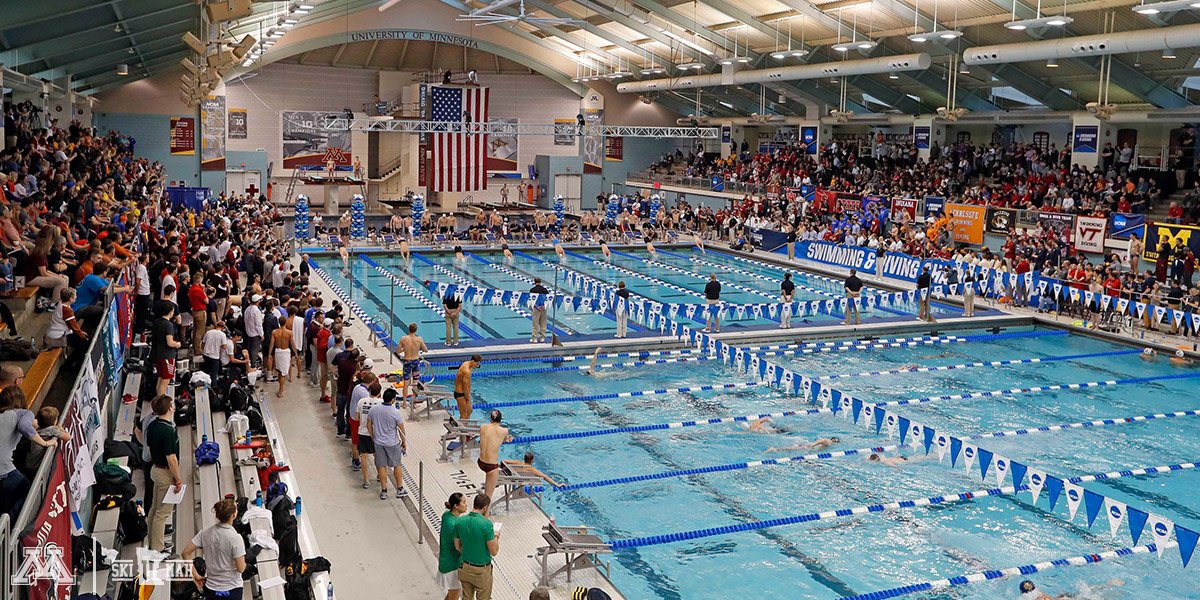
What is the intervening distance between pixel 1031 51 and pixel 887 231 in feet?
29.1

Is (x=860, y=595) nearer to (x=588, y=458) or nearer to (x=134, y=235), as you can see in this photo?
(x=588, y=458)

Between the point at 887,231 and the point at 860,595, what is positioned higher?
the point at 887,231

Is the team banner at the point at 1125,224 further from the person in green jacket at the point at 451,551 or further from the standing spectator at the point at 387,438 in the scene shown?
the person in green jacket at the point at 451,551

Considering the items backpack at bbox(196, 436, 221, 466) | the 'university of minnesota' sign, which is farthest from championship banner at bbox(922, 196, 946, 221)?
backpack at bbox(196, 436, 221, 466)

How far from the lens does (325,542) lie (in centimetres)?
848

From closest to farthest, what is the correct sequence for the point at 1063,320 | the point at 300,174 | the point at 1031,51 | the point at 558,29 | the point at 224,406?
the point at 224,406
the point at 1063,320
the point at 1031,51
the point at 558,29
the point at 300,174

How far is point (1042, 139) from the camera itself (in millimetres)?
31000

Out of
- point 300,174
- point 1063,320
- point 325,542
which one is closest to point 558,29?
point 300,174

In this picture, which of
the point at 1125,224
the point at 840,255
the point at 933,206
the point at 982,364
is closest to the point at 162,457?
the point at 982,364

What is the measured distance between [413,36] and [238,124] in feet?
25.2

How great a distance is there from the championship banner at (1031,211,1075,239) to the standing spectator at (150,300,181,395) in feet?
70.4

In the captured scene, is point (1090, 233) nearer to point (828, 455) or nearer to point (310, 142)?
point (828, 455)

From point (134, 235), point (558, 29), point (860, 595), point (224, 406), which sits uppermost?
point (558, 29)

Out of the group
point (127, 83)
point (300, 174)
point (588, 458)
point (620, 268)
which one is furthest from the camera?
point (300, 174)
